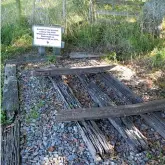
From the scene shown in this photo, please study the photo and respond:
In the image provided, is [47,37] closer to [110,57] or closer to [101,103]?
[110,57]

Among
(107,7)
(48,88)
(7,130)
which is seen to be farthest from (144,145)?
(107,7)

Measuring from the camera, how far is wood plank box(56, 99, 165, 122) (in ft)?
14.9

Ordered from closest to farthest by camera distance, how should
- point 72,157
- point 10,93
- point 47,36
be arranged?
point 72,157 < point 10,93 < point 47,36

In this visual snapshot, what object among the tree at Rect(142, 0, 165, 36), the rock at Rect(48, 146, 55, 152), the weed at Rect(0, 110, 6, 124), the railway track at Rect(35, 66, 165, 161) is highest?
the tree at Rect(142, 0, 165, 36)

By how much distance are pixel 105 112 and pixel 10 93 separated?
7.06 feet

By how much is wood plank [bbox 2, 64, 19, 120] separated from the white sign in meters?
1.15

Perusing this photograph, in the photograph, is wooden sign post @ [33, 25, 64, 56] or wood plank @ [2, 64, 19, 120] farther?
wooden sign post @ [33, 25, 64, 56]

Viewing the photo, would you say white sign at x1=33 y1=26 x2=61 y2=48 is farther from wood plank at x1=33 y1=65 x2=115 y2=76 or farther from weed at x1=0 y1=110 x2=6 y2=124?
weed at x1=0 y1=110 x2=6 y2=124

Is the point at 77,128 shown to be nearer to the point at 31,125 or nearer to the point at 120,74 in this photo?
the point at 31,125

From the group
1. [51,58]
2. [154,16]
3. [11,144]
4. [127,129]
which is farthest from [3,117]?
[154,16]

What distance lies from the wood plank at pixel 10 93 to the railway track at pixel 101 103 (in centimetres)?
77

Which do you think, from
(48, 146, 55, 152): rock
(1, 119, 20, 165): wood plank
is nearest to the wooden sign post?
(1, 119, 20, 165): wood plank

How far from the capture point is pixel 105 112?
467cm

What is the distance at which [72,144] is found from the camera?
419cm
